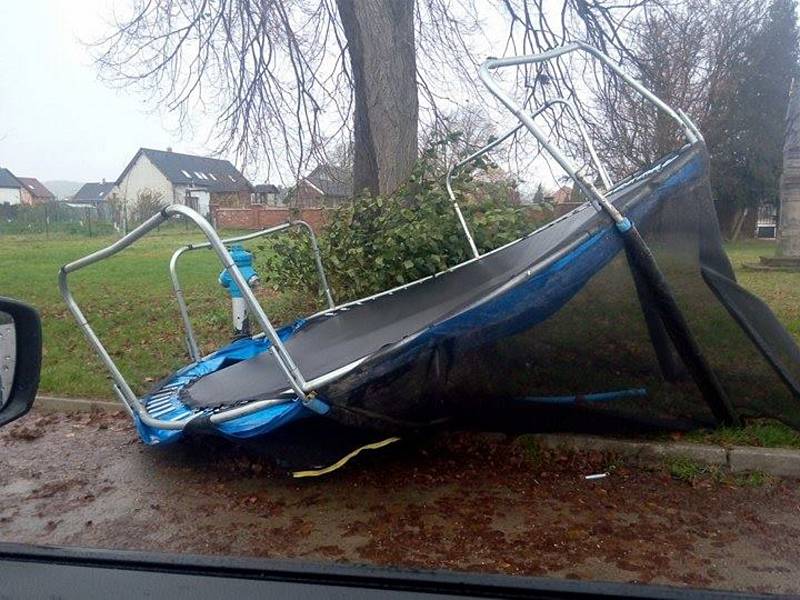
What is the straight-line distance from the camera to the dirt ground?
324 cm

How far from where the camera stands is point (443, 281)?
19.4ft

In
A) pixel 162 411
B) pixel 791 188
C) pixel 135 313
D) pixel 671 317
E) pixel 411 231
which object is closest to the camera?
pixel 671 317

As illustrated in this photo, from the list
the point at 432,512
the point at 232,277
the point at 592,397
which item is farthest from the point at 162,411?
the point at 592,397

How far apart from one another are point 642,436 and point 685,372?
0.56 metres

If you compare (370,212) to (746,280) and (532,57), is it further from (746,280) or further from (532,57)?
(746,280)

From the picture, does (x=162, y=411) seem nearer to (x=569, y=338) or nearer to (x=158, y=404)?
(x=158, y=404)

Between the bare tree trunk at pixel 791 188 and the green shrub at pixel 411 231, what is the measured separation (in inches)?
322

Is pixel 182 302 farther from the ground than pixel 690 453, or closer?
farther from the ground

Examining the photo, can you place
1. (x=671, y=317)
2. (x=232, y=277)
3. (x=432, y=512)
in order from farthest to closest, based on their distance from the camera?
(x=671, y=317) < (x=432, y=512) < (x=232, y=277)

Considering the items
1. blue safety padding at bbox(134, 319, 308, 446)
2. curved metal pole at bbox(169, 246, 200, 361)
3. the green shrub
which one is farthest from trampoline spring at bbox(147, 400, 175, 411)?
the green shrub

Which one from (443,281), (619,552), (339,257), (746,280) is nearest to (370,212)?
(339,257)

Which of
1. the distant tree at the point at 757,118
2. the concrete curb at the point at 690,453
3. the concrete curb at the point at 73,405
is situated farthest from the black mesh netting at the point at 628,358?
the distant tree at the point at 757,118

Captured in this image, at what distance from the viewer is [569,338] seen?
3959mm

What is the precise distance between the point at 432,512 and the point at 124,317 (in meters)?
5.95
